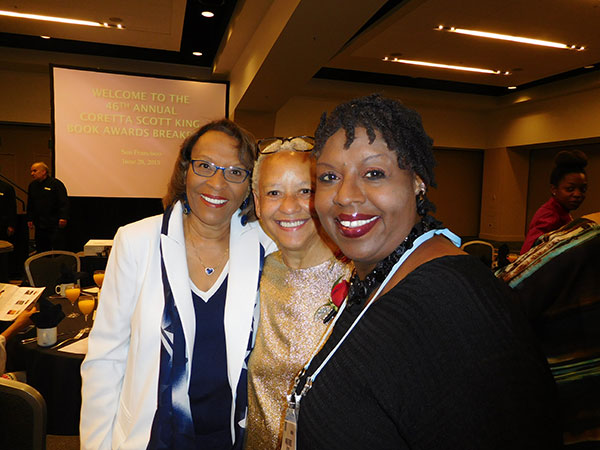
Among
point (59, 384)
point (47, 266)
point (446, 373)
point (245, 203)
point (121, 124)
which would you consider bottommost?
point (59, 384)

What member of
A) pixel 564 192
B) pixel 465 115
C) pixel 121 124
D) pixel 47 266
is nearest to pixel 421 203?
pixel 564 192

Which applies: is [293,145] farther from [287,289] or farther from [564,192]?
[564,192]

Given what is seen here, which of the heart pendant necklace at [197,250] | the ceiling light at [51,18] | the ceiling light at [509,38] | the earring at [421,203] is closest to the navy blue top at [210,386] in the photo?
the heart pendant necklace at [197,250]

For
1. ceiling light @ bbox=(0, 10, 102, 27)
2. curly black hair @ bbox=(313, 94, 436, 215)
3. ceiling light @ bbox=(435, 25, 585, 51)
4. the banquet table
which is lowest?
the banquet table

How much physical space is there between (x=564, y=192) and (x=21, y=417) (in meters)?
4.02

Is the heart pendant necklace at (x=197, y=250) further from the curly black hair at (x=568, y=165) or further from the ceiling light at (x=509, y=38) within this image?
the ceiling light at (x=509, y=38)

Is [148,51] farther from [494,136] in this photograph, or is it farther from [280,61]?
[494,136]

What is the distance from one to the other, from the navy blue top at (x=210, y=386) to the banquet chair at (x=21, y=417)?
0.53 metres

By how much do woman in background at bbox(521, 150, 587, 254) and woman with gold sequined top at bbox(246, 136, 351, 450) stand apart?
9.20 ft

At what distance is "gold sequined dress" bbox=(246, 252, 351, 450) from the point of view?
1478mm

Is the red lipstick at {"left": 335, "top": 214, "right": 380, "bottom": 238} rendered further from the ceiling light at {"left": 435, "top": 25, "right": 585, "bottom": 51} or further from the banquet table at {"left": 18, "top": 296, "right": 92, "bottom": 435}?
the ceiling light at {"left": 435, "top": 25, "right": 585, "bottom": 51}

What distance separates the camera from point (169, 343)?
147 centimetres

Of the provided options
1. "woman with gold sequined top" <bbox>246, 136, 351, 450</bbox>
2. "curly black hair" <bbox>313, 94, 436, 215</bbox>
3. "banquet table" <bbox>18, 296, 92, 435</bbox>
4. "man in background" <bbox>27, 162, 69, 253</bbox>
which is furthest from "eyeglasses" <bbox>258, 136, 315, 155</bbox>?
"man in background" <bbox>27, 162, 69, 253</bbox>

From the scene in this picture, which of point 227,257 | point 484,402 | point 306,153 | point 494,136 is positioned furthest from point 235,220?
point 494,136
